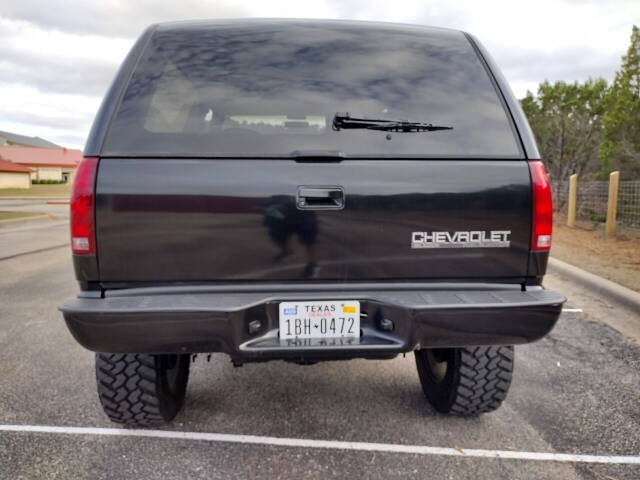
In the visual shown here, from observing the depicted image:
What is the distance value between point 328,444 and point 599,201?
10.0 metres

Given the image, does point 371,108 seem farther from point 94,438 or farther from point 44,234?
point 44,234

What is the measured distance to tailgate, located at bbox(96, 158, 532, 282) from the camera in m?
1.84

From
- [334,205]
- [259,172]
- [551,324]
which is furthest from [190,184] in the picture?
[551,324]

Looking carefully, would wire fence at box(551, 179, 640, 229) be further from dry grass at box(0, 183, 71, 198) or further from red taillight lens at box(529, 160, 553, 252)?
dry grass at box(0, 183, 71, 198)

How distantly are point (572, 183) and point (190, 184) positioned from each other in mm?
11276

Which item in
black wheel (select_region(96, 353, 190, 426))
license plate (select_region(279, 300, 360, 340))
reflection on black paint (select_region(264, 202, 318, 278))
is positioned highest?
reflection on black paint (select_region(264, 202, 318, 278))

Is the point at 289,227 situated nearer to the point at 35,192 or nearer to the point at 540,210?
the point at 540,210

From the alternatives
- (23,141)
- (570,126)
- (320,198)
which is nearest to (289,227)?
(320,198)

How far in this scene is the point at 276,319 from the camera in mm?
1896

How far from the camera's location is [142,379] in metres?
2.27

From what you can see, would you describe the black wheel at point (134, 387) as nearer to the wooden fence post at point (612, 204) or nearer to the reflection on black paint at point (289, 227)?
the reflection on black paint at point (289, 227)

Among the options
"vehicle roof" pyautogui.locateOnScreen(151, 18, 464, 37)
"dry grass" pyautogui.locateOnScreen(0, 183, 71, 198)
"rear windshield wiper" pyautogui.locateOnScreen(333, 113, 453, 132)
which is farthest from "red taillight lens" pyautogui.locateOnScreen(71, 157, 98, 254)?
"dry grass" pyautogui.locateOnScreen(0, 183, 71, 198)

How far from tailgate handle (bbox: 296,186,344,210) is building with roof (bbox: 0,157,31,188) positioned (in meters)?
59.5

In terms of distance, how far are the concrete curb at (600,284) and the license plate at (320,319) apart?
3893 mm
